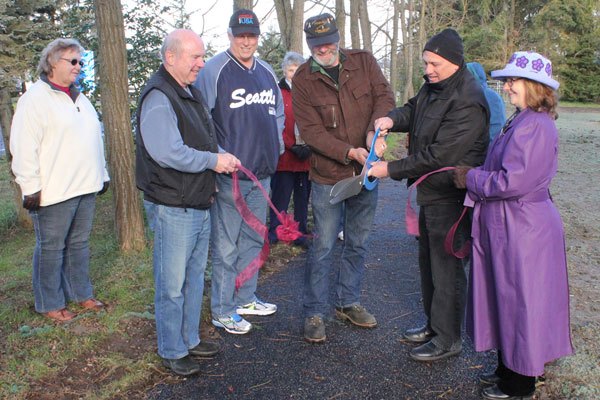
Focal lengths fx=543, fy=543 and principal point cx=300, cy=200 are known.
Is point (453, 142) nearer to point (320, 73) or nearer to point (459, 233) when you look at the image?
point (459, 233)

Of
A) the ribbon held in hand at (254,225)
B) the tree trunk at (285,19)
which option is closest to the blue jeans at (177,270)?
the ribbon held in hand at (254,225)

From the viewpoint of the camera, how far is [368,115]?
13.5ft

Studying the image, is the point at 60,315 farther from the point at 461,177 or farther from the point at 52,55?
the point at 461,177

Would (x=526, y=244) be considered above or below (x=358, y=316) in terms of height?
above

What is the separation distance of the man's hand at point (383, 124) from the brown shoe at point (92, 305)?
2.73m

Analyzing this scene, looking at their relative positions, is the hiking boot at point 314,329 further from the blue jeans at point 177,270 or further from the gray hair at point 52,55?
the gray hair at point 52,55

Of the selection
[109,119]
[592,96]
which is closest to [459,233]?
[109,119]

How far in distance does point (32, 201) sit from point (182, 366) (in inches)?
66.4

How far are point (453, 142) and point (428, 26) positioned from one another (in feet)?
91.7

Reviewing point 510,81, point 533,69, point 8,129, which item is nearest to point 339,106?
point 510,81

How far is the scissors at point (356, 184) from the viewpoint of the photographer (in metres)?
3.84

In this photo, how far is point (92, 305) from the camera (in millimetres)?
4570

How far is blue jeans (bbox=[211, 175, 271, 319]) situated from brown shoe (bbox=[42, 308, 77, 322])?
3.78 ft

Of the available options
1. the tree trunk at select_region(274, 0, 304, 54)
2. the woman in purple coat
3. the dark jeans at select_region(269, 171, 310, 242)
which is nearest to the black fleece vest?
the woman in purple coat
